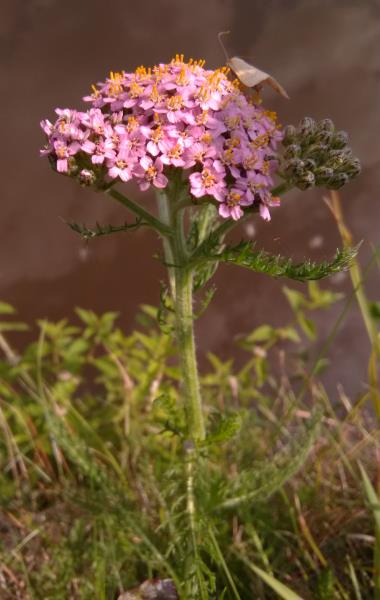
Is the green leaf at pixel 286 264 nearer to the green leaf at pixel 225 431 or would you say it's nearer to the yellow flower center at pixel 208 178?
the yellow flower center at pixel 208 178

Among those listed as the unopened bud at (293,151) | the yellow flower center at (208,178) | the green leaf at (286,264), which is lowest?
the green leaf at (286,264)

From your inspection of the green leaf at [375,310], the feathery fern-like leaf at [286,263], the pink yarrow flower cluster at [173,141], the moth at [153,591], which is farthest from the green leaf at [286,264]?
the green leaf at [375,310]

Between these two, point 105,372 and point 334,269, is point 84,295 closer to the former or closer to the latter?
point 105,372

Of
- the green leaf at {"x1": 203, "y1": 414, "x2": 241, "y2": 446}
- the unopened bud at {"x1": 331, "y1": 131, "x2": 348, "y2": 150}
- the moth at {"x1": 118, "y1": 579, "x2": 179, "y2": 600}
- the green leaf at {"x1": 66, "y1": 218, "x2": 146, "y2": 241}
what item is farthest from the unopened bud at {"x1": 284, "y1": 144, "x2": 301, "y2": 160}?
the moth at {"x1": 118, "y1": 579, "x2": 179, "y2": 600}

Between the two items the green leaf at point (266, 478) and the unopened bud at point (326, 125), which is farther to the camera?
the green leaf at point (266, 478)

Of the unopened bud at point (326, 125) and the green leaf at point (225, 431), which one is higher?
the unopened bud at point (326, 125)

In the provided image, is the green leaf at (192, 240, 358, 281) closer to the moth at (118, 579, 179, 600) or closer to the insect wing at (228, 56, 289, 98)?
the insect wing at (228, 56, 289, 98)

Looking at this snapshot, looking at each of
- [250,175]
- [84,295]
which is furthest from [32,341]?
[250,175]

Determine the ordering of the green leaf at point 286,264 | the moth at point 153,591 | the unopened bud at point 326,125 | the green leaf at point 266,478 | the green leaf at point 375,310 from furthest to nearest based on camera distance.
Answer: the green leaf at point 375,310 < the green leaf at point 266,478 < the moth at point 153,591 < the unopened bud at point 326,125 < the green leaf at point 286,264
